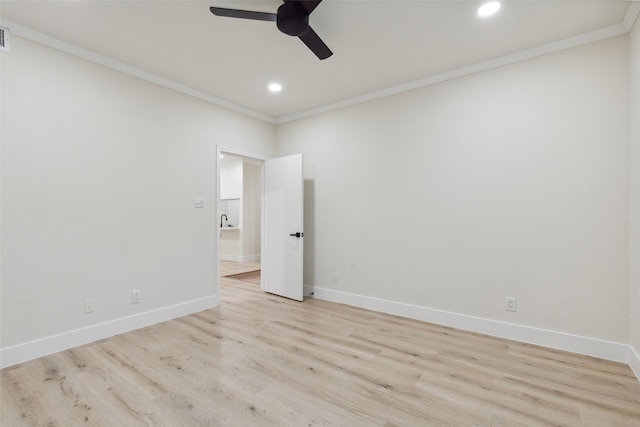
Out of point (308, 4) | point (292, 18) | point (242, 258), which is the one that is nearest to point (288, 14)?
point (292, 18)

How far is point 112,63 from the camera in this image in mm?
2898

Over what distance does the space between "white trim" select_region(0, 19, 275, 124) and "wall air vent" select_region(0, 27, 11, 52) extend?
0.13 feet

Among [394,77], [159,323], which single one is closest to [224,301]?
[159,323]

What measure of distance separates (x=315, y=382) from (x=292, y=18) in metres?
2.58

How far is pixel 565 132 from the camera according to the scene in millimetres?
2582

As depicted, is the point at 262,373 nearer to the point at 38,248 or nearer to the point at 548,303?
the point at 38,248

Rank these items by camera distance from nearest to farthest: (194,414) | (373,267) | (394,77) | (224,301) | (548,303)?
(194,414) < (548,303) < (394,77) < (373,267) < (224,301)

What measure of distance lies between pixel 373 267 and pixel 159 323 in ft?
8.43

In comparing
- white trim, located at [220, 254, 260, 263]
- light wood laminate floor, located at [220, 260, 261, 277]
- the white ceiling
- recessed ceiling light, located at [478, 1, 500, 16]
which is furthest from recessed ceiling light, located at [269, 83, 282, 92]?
white trim, located at [220, 254, 260, 263]

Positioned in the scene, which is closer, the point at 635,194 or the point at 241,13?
the point at 241,13

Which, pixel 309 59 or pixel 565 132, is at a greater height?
pixel 309 59

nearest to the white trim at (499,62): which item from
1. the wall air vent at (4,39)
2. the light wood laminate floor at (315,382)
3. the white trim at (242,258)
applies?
the light wood laminate floor at (315,382)

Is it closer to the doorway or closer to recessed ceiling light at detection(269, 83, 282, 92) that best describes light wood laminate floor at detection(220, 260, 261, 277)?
the doorway

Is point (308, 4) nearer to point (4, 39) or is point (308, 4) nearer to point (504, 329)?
point (4, 39)
